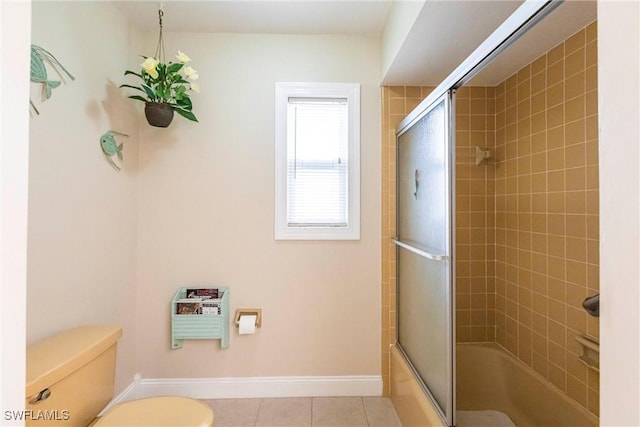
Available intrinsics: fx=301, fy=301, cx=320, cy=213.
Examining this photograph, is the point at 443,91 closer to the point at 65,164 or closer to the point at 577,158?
the point at 577,158

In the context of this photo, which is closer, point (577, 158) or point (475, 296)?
point (577, 158)

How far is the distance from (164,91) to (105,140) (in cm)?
42

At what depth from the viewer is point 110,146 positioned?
1699 millimetres

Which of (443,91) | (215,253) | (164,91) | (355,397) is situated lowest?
(355,397)

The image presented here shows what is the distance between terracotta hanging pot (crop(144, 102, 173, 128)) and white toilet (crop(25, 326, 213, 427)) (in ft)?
3.79

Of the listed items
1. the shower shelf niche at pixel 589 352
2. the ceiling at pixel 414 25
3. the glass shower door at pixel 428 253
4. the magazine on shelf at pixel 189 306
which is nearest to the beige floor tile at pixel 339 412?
the glass shower door at pixel 428 253

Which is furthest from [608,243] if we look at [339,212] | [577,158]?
[339,212]

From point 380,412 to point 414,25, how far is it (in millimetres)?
2136

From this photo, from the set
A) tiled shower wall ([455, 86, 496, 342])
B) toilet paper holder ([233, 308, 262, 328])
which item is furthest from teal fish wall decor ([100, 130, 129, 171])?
tiled shower wall ([455, 86, 496, 342])

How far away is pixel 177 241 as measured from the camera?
1999 mm

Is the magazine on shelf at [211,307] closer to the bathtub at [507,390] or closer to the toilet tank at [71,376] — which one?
the toilet tank at [71,376]

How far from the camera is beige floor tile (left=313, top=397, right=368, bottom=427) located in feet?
5.78

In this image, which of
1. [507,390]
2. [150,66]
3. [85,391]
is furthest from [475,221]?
[85,391]

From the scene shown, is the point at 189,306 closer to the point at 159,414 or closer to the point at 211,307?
the point at 211,307
